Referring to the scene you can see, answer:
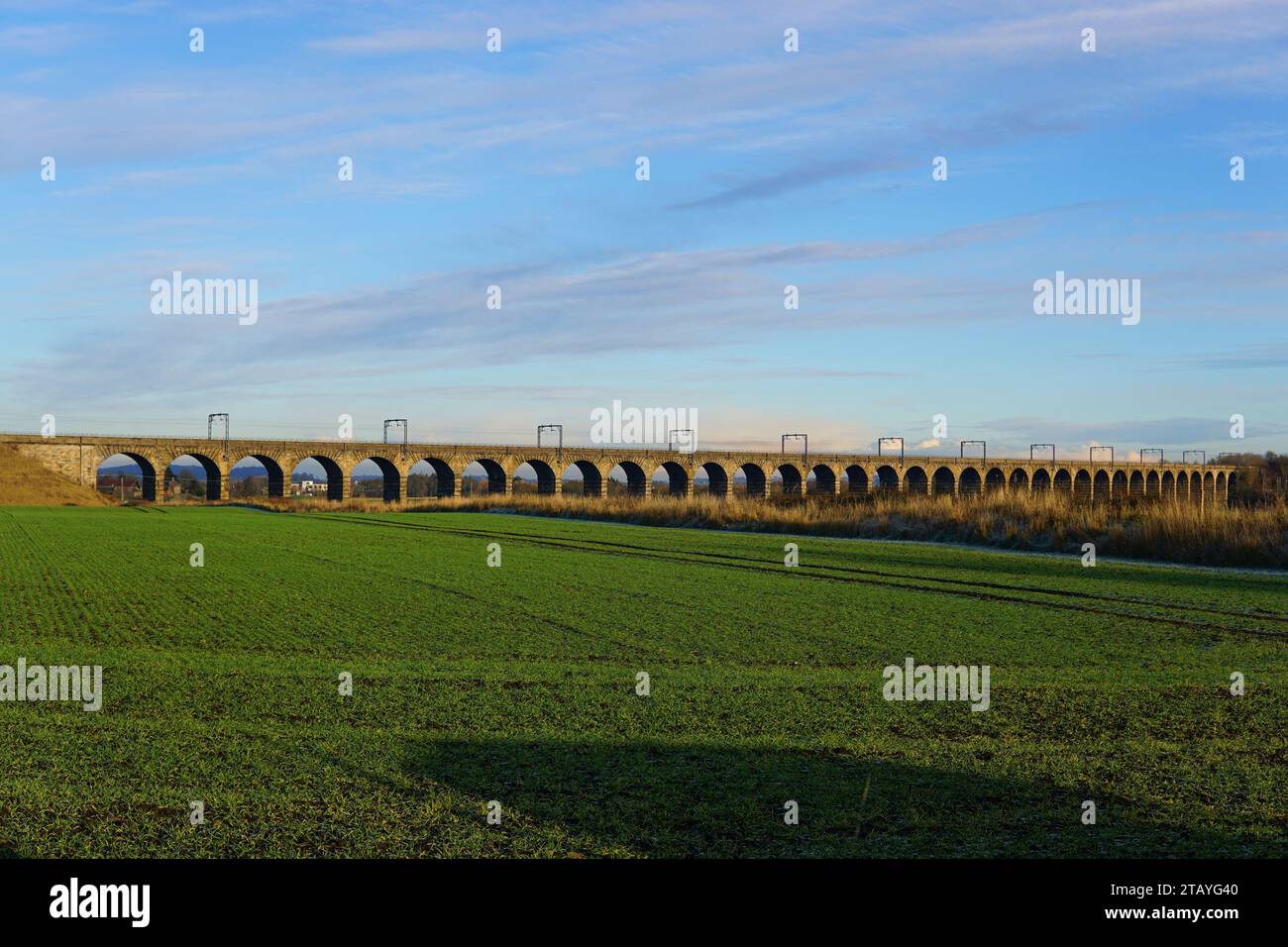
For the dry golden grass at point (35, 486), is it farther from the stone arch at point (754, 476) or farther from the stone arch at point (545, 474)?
the stone arch at point (754, 476)

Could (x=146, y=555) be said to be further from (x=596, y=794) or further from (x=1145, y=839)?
(x=1145, y=839)

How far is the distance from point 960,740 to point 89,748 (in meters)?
4.43

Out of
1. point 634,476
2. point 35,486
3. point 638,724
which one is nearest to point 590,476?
point 634,476

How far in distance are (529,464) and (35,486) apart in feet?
119

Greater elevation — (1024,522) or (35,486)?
(35,486)

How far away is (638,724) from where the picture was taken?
250 inches

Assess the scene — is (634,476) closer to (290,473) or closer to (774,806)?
(290,473)

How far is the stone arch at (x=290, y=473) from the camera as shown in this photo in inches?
3088

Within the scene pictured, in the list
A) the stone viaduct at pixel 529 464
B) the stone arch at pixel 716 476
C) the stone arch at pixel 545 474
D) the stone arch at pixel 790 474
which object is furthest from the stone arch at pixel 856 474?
the stone arch at pixel 545 474

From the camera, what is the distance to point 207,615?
36.4 ft

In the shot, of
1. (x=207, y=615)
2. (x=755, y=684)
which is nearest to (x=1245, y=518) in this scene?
(x=755, y=684)

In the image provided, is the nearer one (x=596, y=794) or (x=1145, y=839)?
(x=1145, y=839)

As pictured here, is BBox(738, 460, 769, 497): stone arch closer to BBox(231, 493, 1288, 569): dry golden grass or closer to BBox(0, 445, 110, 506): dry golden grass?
BBox(0, 445, 110, 506): dry golden grass

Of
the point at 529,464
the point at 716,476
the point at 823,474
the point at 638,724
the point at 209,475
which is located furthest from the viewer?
the point at 823,474
